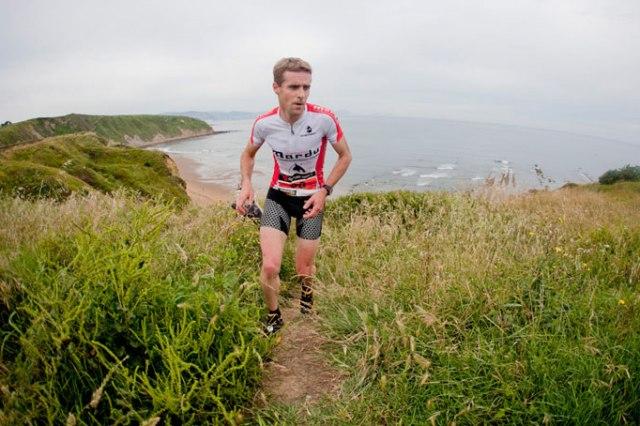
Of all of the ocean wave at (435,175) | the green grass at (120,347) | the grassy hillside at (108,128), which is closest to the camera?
the green grass at (120,347)

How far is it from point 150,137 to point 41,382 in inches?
5521

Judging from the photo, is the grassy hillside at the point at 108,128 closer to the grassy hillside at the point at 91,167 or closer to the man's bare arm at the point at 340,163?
the grassy hillside at the point at 91,167

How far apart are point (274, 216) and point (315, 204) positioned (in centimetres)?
48

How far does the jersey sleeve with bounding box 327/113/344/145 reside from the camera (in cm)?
459

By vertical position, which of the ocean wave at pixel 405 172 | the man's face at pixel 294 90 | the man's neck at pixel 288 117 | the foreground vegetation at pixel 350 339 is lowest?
the ocean wave at pixel 405 172

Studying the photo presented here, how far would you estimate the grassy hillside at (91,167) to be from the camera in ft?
53.2

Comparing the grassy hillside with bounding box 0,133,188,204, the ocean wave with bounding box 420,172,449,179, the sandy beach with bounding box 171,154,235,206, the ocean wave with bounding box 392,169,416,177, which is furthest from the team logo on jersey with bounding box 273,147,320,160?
the ocean wave with bounding box 392,169,416,177

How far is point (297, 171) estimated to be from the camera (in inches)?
185

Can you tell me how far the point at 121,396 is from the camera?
278 centimetres

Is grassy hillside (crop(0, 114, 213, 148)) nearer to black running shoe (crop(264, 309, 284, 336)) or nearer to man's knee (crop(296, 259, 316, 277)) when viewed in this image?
man's knee (crop(296, 259, 316, 277))

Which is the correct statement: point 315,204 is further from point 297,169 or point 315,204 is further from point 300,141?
point 300,141

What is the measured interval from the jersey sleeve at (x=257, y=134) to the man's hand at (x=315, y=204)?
89 cm

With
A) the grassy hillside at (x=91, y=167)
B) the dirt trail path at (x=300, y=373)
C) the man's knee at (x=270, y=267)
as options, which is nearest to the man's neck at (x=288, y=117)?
the man's knee at (x=270, y=267)

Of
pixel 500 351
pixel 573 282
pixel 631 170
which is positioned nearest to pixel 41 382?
pixel 500 351
